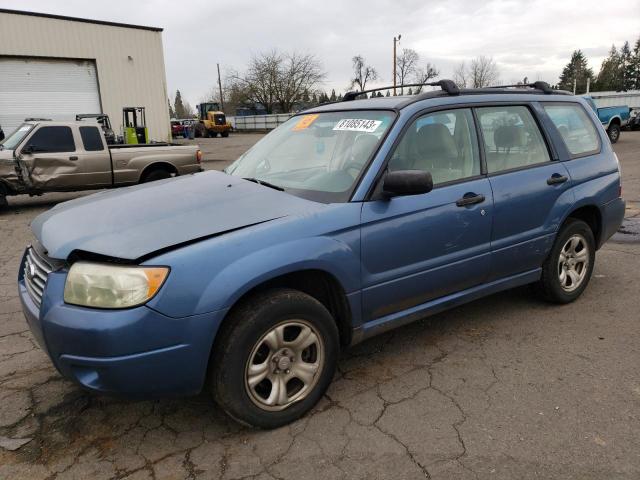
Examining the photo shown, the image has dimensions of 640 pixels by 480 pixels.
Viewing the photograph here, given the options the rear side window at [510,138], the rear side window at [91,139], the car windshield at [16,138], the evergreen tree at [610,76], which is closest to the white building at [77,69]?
the car windshield at [16,138]

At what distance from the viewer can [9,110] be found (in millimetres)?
20781

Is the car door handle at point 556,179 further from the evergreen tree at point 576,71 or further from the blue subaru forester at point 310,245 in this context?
the evergreen tree at point 576,71

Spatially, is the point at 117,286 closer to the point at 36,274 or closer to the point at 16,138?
the point at 36,274

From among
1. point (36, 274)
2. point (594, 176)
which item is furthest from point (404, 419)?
point (594, 176)

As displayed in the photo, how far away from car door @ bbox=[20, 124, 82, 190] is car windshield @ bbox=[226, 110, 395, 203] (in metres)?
7.07

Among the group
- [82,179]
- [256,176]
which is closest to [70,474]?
[256,176]

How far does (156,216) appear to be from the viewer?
261 centimetres

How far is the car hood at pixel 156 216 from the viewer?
92.2 inches

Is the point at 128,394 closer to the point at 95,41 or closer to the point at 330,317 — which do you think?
the point at 330,317

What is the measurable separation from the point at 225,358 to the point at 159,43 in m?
25.4

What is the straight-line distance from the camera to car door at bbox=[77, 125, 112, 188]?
9.66m

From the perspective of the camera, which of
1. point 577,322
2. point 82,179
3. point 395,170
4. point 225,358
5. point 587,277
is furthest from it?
point 82,179

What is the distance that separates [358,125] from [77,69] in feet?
75.6

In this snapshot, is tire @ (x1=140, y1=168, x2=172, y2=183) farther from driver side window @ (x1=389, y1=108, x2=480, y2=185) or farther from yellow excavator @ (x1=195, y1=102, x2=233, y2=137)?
yellow excavator @ (x1=195, y1=102, x2=233, y2=137)
